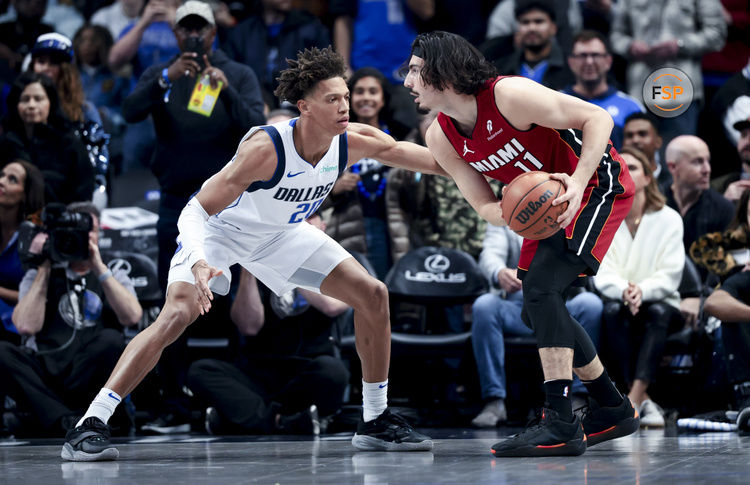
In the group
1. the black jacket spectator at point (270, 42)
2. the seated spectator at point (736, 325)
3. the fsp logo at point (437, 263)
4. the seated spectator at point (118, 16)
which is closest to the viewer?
the seated spectator at point (736, 325)

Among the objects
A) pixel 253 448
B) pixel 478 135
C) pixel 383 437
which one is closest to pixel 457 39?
pixel 478 135

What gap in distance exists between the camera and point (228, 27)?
9023 mm

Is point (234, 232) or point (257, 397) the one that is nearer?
point (234, 232)

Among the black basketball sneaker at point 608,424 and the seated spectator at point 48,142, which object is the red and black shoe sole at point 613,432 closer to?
the black basketball sneaker at point 608,424

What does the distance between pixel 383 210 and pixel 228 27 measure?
267 centimetres

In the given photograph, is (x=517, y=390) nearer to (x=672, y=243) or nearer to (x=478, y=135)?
(x=672, y=243)

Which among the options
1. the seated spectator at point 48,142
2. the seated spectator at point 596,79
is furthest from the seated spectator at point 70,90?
the seated spectator at point 596,79

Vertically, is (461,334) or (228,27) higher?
(228,27)

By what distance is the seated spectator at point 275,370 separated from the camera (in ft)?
20.1

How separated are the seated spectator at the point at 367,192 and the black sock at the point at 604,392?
2684 mm

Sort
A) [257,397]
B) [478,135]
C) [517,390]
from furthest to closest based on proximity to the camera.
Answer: [517,390], [257,397], [478,135]

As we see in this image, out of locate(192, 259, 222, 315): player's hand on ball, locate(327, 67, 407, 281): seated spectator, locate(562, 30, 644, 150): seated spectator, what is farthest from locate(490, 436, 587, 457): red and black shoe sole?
locate(562, 30, 644, 150): seated spectator

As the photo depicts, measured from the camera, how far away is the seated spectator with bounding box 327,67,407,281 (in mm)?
7156

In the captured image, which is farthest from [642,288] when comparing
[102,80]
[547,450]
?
[102,80]
